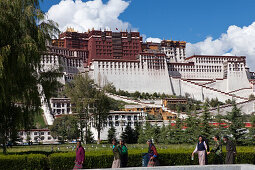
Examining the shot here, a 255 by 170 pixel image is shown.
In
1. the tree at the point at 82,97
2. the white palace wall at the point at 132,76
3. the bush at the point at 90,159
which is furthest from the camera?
the white palace wall at the point at 132,76

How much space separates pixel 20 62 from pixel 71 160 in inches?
174

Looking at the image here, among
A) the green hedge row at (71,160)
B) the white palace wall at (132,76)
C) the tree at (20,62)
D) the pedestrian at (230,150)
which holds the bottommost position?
the green hedge row at (71,160)

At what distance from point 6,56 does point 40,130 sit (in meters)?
49.7

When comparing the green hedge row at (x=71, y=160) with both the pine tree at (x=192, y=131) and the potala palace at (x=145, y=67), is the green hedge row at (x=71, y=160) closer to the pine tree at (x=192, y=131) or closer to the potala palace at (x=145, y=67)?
the pine tree at (x=192, y=131)

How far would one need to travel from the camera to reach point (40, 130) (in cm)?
6094

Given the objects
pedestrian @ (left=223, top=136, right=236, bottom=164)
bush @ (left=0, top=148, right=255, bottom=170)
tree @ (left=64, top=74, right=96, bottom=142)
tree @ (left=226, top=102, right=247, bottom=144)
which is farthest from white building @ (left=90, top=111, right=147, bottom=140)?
pedestrian @ (left=223, top=136, right=236, bottom=164)

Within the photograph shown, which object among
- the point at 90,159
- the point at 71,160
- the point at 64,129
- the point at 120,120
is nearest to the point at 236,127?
the point at 90,159

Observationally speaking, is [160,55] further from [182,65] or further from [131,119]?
[131,119]

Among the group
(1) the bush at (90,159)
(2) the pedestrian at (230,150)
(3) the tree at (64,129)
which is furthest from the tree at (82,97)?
(2) the pedestrian at (230,150)

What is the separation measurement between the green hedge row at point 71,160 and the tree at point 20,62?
266 centimetres

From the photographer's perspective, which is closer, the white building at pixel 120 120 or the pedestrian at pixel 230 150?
the pedestrian at pixel 230 150

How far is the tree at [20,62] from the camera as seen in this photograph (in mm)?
13859

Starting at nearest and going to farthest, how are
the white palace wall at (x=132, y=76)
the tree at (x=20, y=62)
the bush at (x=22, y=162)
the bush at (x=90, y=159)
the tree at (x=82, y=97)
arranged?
the bush at (x=22, y=162)
the bush at (x=90, y=159)
the tree at (x=20, y=62)
the tree at (x=82, y=97)
the white palace wall at (x=132, y=76)

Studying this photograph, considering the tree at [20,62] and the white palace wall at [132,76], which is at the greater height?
the white palace wall at [132,76]
